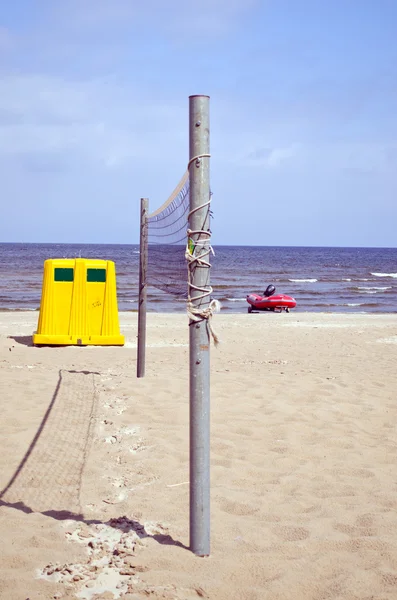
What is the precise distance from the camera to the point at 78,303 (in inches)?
384

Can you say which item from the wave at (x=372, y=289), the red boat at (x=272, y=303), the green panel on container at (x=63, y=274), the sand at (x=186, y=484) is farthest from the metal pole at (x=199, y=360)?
the wave at (x=372, y=289)

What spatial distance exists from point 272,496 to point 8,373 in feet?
14.5

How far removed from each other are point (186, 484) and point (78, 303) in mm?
6065

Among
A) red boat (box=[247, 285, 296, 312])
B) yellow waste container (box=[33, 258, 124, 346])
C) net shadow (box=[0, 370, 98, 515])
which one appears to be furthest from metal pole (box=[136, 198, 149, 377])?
red boat (box=[247, 285, 296, 312])

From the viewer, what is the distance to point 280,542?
3.25m

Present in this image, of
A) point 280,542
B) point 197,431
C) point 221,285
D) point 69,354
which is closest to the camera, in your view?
point 197,431

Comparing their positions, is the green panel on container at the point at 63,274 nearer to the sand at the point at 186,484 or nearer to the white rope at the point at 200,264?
the sand at the point at 186,484

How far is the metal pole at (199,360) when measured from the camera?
2990 millimetres

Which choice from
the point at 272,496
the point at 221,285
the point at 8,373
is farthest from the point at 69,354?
the point at 221,285

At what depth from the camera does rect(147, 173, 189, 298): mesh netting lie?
160 inches

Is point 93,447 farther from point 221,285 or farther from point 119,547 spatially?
point 221,285

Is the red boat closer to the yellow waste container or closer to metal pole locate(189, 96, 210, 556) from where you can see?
the yellow waste container

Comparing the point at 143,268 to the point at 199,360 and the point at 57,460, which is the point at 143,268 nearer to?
the point at 57,460

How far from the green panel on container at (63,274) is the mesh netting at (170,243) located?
9.60 ft
